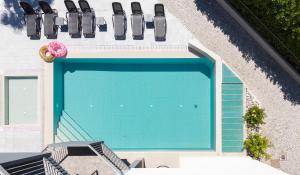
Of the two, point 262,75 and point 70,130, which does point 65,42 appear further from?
point 262,75

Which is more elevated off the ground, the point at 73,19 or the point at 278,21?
the point at 73,19

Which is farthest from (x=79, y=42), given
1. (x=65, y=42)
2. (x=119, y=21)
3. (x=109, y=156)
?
(x=109, y=156)

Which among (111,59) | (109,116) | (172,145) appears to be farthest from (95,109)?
(172,145)

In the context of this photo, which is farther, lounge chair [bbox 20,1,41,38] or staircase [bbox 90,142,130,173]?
lounge chair [bbox 20,1,41,38]

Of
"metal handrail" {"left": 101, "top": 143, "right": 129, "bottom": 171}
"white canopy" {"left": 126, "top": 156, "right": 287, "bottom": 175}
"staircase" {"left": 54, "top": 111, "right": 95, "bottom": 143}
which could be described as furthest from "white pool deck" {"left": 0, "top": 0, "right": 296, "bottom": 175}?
"white canopy" {"left": 126, "top": 156, "right": 287, "bottom": 175}

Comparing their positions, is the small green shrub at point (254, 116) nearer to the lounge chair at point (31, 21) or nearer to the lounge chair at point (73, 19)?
the lounge chair at point (73, 19)

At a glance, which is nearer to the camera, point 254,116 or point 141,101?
point 254,116

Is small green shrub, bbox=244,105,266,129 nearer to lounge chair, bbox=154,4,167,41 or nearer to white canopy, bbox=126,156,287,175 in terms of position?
lounge chair, bbox=154,4,167,41
